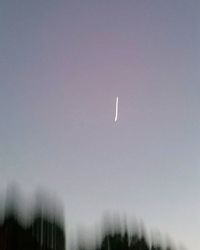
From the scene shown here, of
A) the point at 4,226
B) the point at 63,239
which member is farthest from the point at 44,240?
the point at 4,226

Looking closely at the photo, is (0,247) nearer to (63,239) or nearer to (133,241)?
(63,239)

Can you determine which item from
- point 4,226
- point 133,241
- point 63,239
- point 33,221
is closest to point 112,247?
point 133,241

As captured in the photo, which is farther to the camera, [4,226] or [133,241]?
[133,241]

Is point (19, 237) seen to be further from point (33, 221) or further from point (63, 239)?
point (63, 239)

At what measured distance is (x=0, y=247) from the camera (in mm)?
18922

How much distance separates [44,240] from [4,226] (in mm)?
2579

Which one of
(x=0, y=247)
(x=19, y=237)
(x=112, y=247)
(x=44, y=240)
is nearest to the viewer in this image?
(x=0, y=247)

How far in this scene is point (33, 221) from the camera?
69.3ft

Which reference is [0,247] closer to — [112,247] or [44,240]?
[44,240]

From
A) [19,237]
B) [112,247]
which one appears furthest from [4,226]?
[112,247]

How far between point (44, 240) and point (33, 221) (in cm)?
114

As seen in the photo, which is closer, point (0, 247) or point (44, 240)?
point (0, 247)

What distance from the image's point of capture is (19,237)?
2022cm

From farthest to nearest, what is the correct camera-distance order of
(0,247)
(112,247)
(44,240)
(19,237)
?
1. (112,247)
2. (44,240)
3. (19,237)
4. (0,247)
